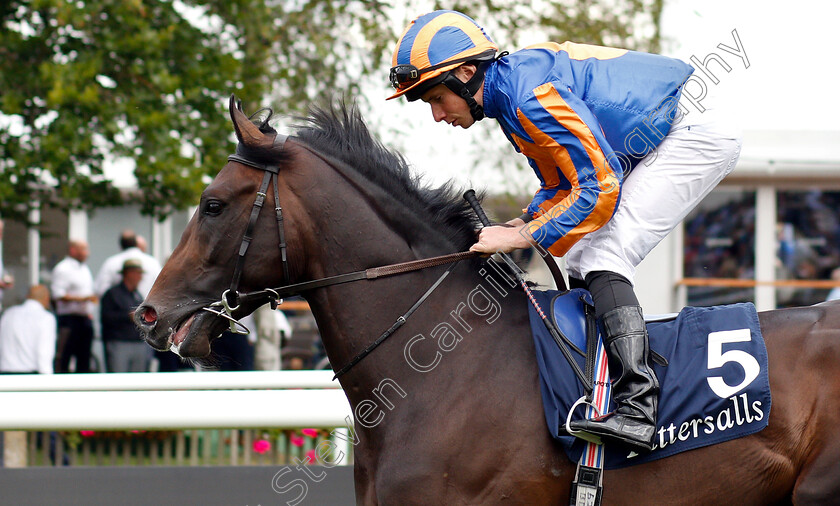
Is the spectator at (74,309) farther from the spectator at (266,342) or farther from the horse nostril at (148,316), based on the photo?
the horse nostril at (148,316)

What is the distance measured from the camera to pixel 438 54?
2.76 meters

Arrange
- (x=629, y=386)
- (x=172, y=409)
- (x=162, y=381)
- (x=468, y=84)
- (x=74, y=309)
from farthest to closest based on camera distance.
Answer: (x=74, y=309)
(x=162, y=381)
(x=172, y=409)
(x=468, y=84)
(x=629, y=386)

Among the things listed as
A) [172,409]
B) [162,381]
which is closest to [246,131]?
[172,409]

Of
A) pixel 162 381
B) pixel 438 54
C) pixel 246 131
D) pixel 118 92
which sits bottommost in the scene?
pixel 162 381

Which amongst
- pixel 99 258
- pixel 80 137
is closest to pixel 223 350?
pixel 80 137

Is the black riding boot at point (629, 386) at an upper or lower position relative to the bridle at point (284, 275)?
lower

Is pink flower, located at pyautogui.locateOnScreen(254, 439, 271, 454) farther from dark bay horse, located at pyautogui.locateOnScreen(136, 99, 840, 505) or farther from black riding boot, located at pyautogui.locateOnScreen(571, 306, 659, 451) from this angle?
black riding boot, located at pyautogui.locateOnScreen(571, 306, 659, 451)

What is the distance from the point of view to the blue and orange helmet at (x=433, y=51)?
276 cm

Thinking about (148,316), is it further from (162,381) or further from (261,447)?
(261,447)

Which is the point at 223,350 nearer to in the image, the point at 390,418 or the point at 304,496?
the point at 304,496

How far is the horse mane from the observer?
9.41ft

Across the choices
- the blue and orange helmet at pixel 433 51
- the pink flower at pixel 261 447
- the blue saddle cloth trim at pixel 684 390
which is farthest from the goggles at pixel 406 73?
the pink flower at pixel 261 447

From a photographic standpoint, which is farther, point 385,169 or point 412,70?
point 385,169

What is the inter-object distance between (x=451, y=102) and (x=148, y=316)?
1.17 meters
